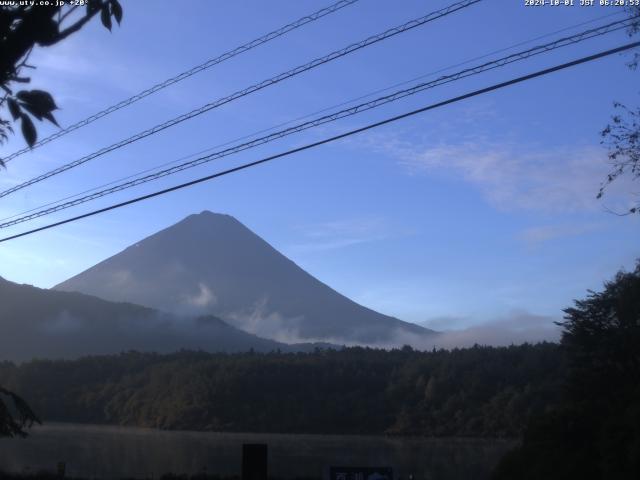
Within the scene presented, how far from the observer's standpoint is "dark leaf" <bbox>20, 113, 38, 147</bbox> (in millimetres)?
4938

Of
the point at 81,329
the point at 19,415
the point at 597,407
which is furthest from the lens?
A: the point at 81,329

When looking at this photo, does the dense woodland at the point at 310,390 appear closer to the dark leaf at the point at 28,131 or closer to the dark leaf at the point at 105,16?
the dark leaf at the point at 105,16

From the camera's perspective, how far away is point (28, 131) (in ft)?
16.2

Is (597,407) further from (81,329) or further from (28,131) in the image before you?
(81,329)

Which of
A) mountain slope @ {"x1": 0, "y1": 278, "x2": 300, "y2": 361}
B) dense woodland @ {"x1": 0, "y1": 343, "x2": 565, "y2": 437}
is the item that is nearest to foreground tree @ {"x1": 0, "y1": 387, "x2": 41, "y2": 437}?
dense woodland @ {"x1": 0, "y1": 343, "x2": 565, "y2": 437}

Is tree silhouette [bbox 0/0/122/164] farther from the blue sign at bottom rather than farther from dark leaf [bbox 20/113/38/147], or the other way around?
the blue sign at bottom

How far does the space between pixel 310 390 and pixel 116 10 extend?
8797cm

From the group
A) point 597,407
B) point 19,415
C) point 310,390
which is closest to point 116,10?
point 19,415

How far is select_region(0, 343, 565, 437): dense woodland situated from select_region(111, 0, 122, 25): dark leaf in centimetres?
5738

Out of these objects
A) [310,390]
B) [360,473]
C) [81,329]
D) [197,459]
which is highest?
[81,329]

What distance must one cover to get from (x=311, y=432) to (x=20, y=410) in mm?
73149

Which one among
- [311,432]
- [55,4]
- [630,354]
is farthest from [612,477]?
[311,432]

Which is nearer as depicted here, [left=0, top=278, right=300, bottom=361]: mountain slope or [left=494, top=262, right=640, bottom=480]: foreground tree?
[left=494, top=262, right=640, bottom=480]: foreground tree

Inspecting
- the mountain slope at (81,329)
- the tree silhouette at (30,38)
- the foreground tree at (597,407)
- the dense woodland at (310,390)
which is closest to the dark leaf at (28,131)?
the tree silhouette at (30,38)
